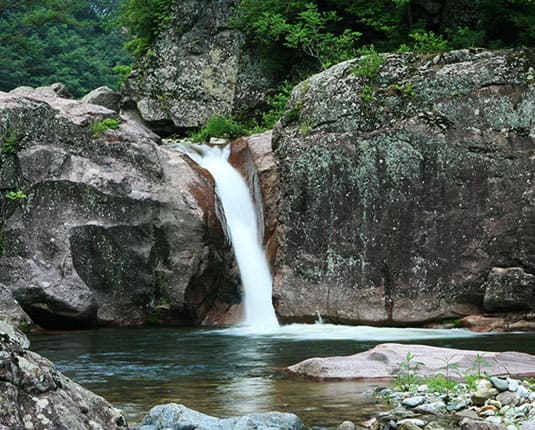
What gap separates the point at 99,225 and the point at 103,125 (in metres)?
1.96

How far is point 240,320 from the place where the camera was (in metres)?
15.0

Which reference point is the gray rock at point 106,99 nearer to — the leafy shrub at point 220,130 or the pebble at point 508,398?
the leafy shrub at point 220,130

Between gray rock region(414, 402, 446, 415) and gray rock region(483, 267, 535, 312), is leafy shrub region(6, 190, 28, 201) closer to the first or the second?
gray rock region(483, 267, 535, 312)

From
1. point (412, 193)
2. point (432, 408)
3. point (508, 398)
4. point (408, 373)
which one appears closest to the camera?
point (432, 408)

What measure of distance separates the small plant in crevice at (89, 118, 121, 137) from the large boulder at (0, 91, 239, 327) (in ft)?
0.14

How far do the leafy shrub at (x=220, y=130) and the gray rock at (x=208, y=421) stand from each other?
45.9ft

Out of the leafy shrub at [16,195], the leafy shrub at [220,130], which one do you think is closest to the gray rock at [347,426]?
the leafy shrub at [16,195]

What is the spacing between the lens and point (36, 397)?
14.2 feet

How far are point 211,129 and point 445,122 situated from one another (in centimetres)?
696

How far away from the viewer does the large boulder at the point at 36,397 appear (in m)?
4.19

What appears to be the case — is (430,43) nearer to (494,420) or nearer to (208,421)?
(494,420)

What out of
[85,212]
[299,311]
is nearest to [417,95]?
[299,311]

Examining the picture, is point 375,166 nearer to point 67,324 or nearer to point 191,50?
point 67,324

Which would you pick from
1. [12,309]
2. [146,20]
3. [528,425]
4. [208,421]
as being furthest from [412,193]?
[146,20]
